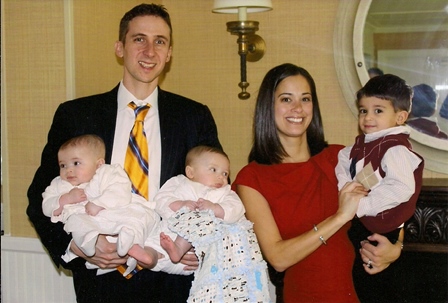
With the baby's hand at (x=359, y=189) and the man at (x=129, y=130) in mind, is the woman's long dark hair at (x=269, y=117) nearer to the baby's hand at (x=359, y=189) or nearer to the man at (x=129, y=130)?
the man at (x=129, y=130)

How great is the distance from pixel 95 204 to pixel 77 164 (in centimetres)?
16

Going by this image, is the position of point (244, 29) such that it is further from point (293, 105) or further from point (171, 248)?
point (171, 248)

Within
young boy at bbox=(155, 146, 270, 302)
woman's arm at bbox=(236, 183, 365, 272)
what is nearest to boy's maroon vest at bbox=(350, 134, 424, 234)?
woman's arm at bbox=(236, 183, 365, 272)

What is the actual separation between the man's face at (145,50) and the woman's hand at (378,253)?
0.98 m

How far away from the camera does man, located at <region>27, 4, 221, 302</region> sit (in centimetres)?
214

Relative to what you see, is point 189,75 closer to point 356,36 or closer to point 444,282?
point 356,36

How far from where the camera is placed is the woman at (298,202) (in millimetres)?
2041

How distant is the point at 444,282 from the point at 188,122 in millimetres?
1250

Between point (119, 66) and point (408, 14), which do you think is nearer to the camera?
point (408, 14)

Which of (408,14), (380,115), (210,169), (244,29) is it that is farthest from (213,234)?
(408,14)

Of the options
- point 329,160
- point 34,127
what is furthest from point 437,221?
point 34,127

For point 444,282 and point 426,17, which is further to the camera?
point 426,17

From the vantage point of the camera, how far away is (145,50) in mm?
2195

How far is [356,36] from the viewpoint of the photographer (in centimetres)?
285
